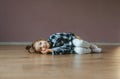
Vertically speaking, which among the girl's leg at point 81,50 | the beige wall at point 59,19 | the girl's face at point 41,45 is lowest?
the girl's leg at point 81,50

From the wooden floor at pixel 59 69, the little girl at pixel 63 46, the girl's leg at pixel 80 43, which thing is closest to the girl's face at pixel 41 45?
the little girl at pixel 63 46

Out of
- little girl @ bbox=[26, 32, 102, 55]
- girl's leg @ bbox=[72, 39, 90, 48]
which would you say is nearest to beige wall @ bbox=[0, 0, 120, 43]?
little girl @ bbox=[26, 32, 102, 55]

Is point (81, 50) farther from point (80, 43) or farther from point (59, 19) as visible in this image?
point (59, 19)

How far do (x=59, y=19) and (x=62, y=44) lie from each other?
0.87 m

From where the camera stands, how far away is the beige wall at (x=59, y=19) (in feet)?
11.6

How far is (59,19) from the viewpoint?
11.9 feet

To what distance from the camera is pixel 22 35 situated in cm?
358

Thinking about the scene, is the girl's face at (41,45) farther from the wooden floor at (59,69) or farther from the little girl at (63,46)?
the wooden floor at (59,69)

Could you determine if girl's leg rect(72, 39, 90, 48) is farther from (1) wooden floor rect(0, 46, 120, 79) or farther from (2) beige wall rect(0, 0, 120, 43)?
(2) beige wall rect(0, 0, 120, 43)

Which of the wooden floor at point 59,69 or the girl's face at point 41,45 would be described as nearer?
the wooden floor at point 59,69

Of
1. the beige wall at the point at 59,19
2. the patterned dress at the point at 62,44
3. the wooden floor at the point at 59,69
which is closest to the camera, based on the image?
the wooden floor at the point at 59,69

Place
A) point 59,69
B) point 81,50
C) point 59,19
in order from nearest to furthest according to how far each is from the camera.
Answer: point 59,69, point 81,50, point 59,19

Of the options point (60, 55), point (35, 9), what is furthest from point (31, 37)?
point (60, 55)

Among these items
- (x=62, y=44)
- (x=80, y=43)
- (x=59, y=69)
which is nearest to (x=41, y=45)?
(x=62, y=44)
